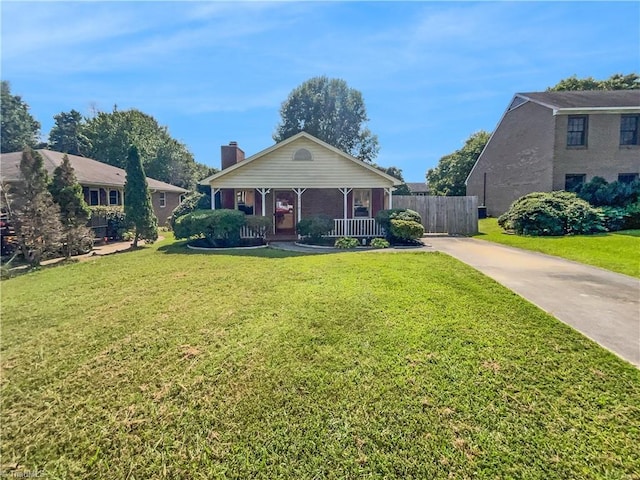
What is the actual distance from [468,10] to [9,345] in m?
11.8

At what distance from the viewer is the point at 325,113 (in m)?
41.8

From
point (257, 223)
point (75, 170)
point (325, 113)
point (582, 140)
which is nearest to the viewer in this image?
point (257, 223)

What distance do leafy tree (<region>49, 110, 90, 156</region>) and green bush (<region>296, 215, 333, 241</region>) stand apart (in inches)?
2062

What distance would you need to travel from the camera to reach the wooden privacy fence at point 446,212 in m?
19.0

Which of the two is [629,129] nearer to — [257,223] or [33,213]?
[257,223]

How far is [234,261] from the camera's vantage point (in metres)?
10.1

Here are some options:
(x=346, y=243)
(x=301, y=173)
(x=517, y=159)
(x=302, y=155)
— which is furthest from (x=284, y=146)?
(x=517, y=159)

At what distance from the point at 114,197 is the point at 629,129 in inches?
1257

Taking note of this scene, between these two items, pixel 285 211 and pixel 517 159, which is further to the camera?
pixel 517 159

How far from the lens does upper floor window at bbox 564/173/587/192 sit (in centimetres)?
1981

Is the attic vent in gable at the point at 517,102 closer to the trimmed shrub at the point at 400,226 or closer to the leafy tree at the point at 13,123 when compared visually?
the trimmed shrub at the point at 400,226

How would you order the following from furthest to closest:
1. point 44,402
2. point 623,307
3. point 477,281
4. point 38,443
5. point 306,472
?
1. point 477,281
2. point 623,307
3. point 44,402
4. point 38,443
5. point 306,472

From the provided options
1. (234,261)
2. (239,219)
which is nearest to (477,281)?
(234,261)

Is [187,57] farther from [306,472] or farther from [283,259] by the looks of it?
[306,472]
